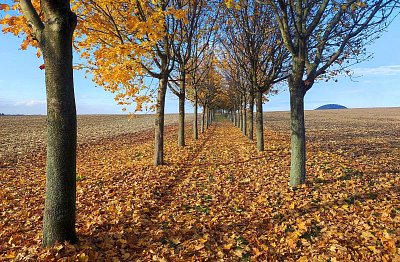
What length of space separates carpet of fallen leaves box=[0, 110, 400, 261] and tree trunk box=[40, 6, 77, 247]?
51 cm

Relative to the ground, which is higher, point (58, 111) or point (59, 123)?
point (58, 111)

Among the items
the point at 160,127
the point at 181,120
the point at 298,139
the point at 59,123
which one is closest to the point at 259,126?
the point at 181,120

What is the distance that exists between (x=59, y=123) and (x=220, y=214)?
448 cm

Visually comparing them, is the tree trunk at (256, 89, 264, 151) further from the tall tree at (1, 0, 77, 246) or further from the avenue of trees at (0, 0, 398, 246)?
the tall tree at (1, 0, 77, 246)

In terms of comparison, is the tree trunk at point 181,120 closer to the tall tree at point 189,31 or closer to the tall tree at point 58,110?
the tall tree at point 189,31

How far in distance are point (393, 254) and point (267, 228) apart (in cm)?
238

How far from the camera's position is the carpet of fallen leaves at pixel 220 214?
5.05 m

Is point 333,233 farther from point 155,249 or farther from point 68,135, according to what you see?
point 68,135

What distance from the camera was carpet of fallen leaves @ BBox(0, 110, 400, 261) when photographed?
16.6 ft

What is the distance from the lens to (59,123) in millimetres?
4727

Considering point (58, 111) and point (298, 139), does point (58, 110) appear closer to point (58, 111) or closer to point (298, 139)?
point (58, 111)

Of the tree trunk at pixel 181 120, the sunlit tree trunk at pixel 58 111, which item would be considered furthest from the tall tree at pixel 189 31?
the sunlit tree trunk at pixel 58 111

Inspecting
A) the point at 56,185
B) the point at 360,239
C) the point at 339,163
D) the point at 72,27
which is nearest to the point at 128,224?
the point at 56,185

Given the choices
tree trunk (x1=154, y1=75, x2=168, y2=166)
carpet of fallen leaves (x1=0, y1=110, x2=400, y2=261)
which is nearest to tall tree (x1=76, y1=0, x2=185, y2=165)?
tree trunk (x1=154, y1=75, x2=168, y2=166)
